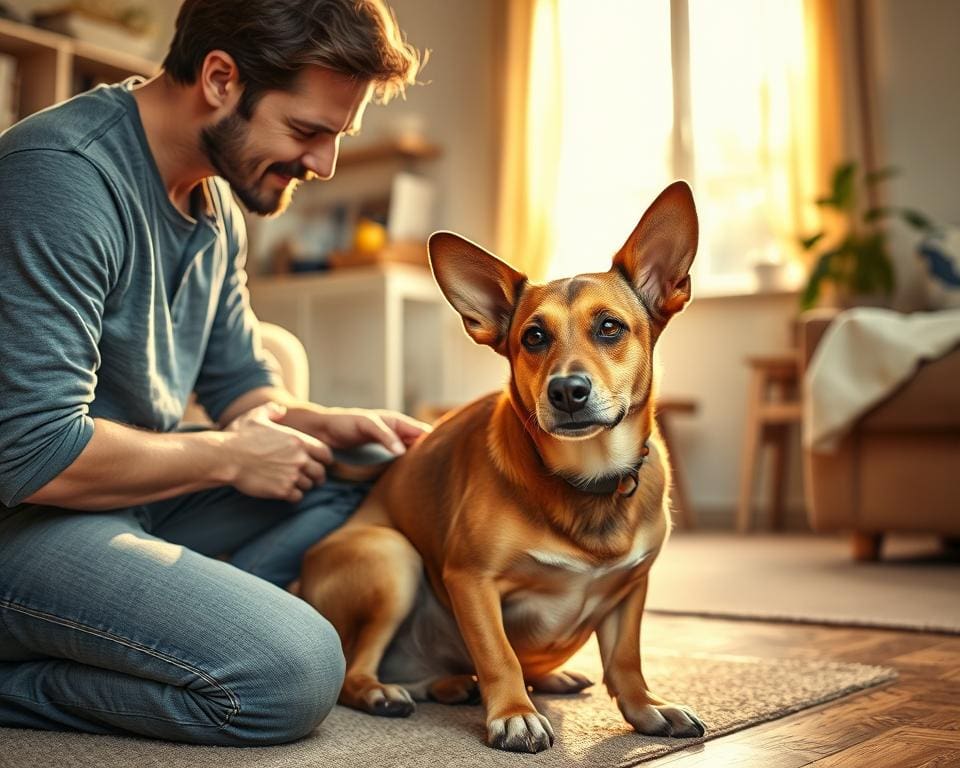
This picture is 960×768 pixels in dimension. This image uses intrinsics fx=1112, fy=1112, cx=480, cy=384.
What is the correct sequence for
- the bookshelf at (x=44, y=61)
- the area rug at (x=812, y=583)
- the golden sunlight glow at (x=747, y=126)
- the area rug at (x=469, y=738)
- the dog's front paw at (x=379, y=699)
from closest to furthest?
the area rug at (x=469, y=738) < the dog's front paw at (x=379, y=699) < the area rug at (x=812, y=583) < the bookshelf at (x=44, y=61) < the golden sunlight glow at (x=747, y=126)

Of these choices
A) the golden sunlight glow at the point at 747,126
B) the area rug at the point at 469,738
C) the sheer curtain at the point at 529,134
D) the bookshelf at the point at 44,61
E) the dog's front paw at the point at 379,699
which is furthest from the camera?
the sheer curtain at the point at 529,134

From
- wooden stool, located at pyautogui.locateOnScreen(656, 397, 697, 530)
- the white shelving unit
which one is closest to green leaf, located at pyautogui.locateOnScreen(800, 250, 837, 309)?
wooden stool, located at pyautogui.locateOnScreen(656, 397, 697, 530)

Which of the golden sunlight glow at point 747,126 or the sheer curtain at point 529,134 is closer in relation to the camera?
the golden sunlight glow at point 747,126

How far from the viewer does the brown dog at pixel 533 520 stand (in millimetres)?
1414

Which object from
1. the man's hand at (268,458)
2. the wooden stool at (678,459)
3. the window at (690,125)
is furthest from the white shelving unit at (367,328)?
the man's hand at (268,458)

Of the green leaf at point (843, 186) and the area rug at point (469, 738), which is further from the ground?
the green leaf at point (843, 186)

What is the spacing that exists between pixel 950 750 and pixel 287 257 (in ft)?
16.3

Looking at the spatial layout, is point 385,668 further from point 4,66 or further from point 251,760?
point 4,66

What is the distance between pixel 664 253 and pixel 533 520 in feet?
1.33

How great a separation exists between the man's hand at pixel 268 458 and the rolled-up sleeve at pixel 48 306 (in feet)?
0.78

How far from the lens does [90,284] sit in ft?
4.77

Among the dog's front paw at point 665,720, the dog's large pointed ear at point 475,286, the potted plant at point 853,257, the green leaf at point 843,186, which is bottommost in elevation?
the dog's front paw at point 665,720

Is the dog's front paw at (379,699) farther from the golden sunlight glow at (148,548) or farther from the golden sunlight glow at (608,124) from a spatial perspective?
the golden sunlight glow at (608,124)

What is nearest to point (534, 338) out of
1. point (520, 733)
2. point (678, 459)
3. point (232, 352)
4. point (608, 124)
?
point (520, 733)
